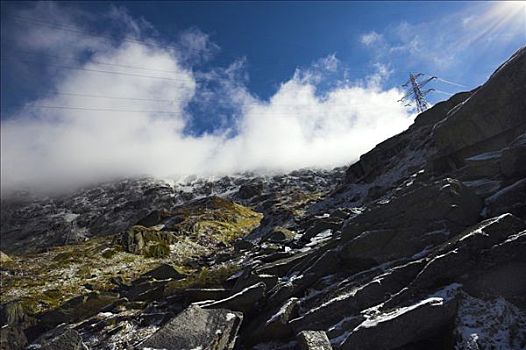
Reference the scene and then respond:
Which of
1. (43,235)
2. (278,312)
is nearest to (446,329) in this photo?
(278,312)

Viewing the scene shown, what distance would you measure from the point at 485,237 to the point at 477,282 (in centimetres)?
186

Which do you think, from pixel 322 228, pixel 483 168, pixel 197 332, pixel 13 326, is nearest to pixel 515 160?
pixel 483 168

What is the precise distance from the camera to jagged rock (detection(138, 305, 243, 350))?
12370 mm

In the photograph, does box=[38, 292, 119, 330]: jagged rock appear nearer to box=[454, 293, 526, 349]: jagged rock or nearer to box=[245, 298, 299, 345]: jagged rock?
box=[245, 298, 299, 345]: jagged rock

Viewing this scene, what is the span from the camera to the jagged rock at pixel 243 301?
58.4ft

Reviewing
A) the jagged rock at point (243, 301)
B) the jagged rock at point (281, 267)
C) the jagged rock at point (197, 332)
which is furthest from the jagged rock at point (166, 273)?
the jagged rock at point (197, 332)

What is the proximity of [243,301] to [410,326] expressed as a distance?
347 inches

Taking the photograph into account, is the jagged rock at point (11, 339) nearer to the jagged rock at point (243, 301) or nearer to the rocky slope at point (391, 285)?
the rocky slope at point (391, 285)

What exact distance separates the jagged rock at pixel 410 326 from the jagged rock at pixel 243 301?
22.5 feet

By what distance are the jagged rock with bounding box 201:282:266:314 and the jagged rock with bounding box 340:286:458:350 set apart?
687cm

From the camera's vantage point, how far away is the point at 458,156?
34875 millimetres

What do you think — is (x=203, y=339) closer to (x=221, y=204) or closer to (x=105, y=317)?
(x=105, y=317)

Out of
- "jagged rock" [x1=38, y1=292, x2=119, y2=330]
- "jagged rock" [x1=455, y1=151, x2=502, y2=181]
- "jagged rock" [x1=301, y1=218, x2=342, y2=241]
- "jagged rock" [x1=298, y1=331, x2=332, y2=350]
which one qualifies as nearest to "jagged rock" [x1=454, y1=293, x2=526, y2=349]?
"jagged rock" [x1=298, y1=331, x2=332, y2=350]

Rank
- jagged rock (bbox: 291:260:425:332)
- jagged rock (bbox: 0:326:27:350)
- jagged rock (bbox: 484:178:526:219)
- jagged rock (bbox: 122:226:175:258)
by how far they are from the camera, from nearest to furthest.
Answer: jagged rock (bbox: 291:260:425:332) < jagged rock (bbox: 484:178:526:219) < jagged rock (bbox: 0:326:27:350) < jagged rock (bbox: 122:226:175:258)
